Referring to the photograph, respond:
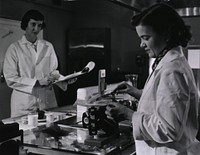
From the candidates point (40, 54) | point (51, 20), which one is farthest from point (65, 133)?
point (51, 20)

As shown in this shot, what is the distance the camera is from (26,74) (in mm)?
Answer: 2586

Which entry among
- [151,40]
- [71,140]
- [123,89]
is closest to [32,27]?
[123,89]

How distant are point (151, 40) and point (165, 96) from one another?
28 centimetres

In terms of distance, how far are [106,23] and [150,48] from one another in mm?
2980

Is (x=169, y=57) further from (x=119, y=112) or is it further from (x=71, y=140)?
(x=71, y=140)

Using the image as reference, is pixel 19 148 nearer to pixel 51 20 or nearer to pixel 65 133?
pixel 65 133

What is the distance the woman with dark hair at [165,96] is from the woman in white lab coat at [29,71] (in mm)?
1090

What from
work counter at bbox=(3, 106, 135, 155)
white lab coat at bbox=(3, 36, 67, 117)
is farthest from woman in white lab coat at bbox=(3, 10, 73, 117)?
work counter at bbox=(3, 106, 135, 155)

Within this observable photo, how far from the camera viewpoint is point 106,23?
4.23m

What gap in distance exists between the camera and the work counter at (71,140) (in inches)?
56.1

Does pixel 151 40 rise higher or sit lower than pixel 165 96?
higher

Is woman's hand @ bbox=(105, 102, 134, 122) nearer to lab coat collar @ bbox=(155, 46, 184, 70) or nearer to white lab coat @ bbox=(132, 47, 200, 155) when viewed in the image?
white lab coat @ bbox=(132, 47, 200, 155)

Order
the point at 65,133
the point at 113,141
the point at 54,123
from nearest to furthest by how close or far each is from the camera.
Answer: the point at 113,141 < the point at 65,133 < the point at 54,123

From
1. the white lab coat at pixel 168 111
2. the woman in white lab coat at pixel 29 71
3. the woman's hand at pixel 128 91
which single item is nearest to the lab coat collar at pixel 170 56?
the white lab coat at pixel 168 111
